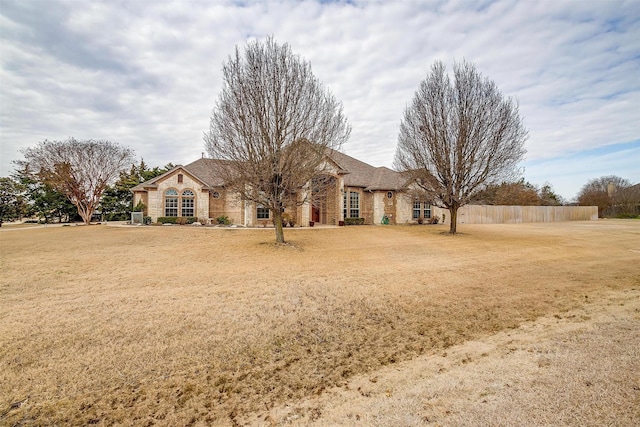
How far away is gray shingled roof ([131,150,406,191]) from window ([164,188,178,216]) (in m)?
1.28

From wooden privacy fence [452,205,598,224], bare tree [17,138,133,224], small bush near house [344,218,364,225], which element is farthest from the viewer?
wooden privacy fence [452,205,598,224]

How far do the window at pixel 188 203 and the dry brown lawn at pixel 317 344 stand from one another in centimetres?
1514

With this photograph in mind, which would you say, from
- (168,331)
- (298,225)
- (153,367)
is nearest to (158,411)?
(153,367)

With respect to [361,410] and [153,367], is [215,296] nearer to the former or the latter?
[153,367]

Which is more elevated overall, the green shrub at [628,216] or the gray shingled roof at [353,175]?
the gray shingled roof at [353,175]

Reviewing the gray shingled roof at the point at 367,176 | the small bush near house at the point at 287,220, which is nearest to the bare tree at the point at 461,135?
the gray shingled roof at the point at 367,176

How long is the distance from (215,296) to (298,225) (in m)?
17.9

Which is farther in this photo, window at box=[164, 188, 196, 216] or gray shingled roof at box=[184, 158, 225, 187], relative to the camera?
gray shingled roof at box=[184, 158, 225, 187]

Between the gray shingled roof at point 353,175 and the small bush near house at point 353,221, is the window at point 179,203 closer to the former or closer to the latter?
the gray shingled roof at point 353,175

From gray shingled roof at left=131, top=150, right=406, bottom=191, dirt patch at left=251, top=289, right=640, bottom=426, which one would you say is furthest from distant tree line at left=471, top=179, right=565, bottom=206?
dirt patch at left=251, top=289, right=640, bottom=426

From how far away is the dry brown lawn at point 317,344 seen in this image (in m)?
3.16

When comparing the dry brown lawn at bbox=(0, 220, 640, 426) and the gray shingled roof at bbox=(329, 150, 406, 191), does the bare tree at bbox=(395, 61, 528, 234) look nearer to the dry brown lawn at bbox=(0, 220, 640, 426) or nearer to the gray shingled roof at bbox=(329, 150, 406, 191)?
the gray shingled roof at bbox=(329, 150, 406, 191)

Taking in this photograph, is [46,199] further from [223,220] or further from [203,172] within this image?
[223,220]

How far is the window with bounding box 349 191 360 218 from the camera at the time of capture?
89.9 ft
